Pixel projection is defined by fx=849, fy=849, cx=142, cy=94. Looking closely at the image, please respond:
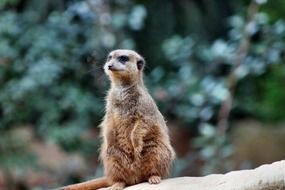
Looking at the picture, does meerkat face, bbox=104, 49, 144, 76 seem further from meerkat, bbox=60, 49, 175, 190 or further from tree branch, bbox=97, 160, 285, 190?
tree branch, bbox=97, 160, 285, 190

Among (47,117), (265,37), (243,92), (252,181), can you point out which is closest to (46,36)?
(47,117)

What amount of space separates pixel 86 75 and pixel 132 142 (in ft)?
8.51

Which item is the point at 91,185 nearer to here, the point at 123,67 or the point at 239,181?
the point at 123,67

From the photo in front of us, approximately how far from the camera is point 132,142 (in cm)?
349

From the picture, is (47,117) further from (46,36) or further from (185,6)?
(185,6)

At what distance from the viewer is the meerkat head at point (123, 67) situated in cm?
359

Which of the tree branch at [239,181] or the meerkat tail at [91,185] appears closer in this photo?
the tree branch at [239,181]

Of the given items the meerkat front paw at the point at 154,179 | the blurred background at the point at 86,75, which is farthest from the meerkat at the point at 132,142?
the blurred background at the point at 86,75

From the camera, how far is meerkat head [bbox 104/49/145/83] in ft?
11.8

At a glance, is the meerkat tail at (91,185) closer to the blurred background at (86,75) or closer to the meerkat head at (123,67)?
the meerkat head at (123,67)

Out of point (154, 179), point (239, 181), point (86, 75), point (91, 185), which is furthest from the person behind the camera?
point (86, 75)

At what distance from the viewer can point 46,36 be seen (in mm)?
Result: 5906

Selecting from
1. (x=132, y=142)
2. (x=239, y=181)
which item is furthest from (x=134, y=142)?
(x=239, y=181)

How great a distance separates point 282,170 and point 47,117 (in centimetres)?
305
